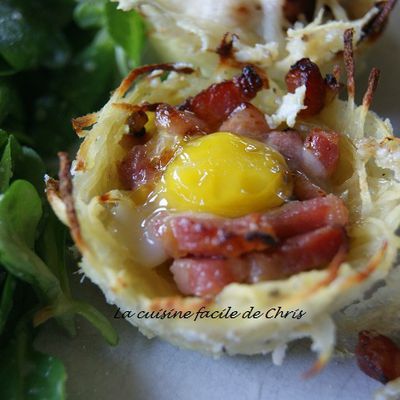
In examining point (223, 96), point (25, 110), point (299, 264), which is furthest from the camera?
point (25, 110)

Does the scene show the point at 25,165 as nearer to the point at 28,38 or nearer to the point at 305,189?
the point at 28,38

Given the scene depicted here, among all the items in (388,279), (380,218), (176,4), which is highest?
(176,4)

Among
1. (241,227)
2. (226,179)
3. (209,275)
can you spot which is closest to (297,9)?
(226,179)

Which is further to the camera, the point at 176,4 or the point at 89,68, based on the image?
the point at 89,68

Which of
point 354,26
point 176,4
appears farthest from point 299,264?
point 176,4

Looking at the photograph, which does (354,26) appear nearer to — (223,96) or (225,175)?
(223,96)

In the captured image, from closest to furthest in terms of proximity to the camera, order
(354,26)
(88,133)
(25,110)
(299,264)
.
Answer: (299,264) → (88,133) → (354,26) → (25,110)
